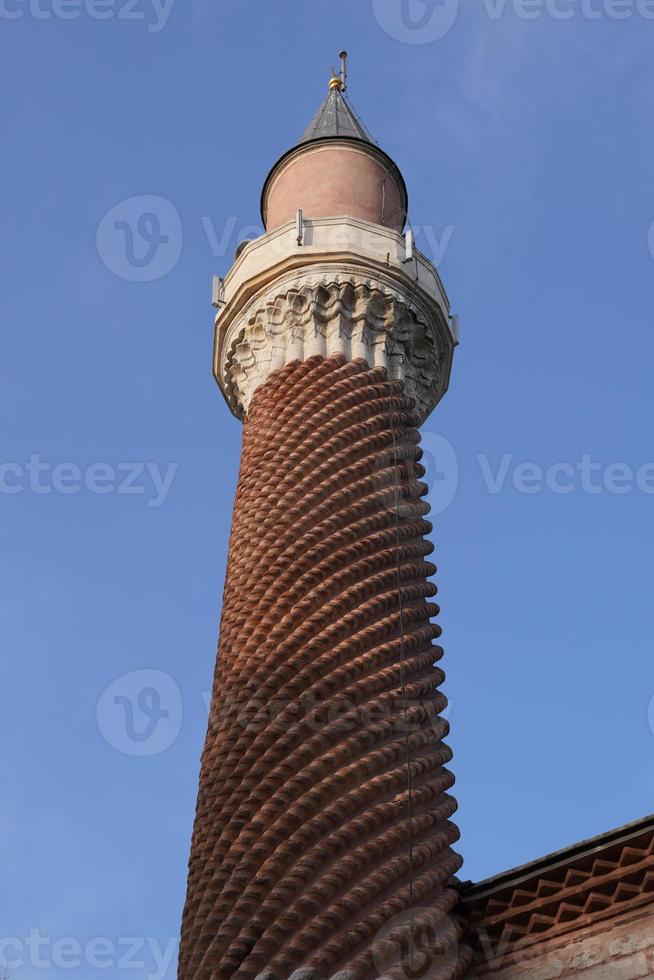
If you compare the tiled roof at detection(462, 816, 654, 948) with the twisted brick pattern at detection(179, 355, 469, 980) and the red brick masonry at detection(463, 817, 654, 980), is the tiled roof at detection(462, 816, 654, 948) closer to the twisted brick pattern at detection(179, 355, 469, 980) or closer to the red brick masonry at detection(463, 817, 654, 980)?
the red brick masonry at detection(463, 817, 654, 980)

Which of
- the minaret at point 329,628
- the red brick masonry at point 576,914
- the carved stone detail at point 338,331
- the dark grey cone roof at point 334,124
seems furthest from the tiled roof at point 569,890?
the dark grey cone roof at point 334,124

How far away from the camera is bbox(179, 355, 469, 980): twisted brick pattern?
21.5 feet

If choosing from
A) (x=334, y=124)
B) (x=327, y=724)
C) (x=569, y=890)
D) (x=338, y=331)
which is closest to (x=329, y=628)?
(x=327, y=724)

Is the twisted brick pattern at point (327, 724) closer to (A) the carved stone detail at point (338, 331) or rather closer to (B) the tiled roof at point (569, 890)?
(B) the tiled roof at point (569, 890)

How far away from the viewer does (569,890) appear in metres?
6.62

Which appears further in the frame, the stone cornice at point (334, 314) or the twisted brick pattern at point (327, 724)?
the stone cornice at point (334, 314)

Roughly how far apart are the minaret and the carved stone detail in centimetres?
2

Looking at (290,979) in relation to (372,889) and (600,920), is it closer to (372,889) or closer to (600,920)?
(372,889)

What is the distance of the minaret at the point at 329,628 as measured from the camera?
6.63 m

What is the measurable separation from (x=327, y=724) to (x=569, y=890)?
1.51 metres

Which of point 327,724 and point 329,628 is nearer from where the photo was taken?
point 327,724

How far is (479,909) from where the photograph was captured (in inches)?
271

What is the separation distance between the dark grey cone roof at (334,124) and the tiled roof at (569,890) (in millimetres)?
6904

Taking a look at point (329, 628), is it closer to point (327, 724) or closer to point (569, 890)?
point (327, 724)
